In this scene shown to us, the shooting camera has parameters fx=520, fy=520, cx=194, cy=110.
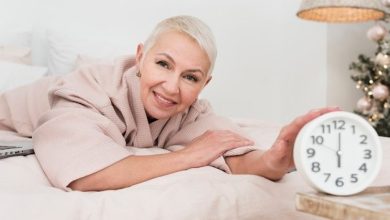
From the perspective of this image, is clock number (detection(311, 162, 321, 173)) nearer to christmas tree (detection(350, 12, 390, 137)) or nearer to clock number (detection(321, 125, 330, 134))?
clock number (detection(321, 125, 330, 134))

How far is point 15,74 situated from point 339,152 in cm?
173

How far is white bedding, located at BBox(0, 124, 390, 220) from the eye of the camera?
35.4 inches

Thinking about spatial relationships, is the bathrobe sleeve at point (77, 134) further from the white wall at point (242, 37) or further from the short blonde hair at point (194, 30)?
the white wall at point (242, 37)

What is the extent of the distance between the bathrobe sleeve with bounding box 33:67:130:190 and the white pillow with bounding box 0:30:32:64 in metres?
1.04

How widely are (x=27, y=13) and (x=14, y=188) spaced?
1977mm

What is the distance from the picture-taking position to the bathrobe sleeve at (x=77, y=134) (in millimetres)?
1080

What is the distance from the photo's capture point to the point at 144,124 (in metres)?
1.44

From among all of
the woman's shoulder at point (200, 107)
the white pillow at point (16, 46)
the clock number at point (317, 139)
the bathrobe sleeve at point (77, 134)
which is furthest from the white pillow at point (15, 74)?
the clock number at point (317, 139)

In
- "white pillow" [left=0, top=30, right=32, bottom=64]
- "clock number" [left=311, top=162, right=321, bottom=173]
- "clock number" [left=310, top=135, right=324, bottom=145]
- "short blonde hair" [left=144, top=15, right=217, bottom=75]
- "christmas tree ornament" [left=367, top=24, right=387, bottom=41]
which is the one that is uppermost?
"short blonde hair" [left=144, top=15, right=217, bottom=75]

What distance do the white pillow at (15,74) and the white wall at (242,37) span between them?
1.76 ft

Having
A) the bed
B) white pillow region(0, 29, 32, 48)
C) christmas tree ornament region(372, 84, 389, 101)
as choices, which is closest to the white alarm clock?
the bed

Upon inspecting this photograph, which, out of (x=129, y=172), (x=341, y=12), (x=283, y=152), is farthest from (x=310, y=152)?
(x=341, y=12)

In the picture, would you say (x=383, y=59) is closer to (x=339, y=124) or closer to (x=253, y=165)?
(x=253, y=165)

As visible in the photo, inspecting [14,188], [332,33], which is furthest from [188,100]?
[332,33]
